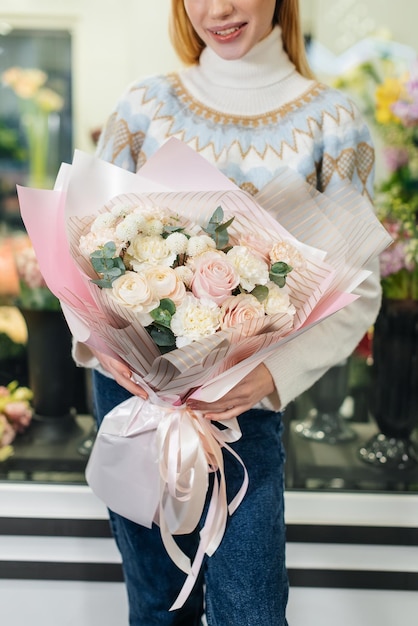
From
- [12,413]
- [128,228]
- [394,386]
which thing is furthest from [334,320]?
[12,413]

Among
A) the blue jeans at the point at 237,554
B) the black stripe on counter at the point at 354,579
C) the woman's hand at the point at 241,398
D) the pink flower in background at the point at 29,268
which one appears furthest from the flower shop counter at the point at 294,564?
the woman's hand at the point at 241,398

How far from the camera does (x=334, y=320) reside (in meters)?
1.16

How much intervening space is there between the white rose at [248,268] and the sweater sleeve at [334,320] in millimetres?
247

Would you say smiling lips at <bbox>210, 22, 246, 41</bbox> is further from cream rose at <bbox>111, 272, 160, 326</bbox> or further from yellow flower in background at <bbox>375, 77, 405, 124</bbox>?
yellow flower in background at <bbox>375, 77, 405, 124</bbox>

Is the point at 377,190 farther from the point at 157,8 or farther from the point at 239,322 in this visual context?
the point at 239,322

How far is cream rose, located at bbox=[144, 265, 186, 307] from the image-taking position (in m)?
0.86

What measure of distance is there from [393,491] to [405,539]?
0.12 meters

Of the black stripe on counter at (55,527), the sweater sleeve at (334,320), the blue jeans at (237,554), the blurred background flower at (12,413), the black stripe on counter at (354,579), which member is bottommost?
the black stripe on counter at (354,579)

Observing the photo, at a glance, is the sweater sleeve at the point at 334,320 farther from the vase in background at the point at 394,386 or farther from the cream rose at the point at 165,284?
the vase in background at the point at 394,386

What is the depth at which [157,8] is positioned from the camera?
1725 millimetres

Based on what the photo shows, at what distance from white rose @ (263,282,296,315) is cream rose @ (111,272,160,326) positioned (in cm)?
14

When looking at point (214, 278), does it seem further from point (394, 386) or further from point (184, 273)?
point (394, 386)

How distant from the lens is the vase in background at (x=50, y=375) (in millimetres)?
1686

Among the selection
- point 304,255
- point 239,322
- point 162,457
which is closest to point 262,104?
point 304,255
